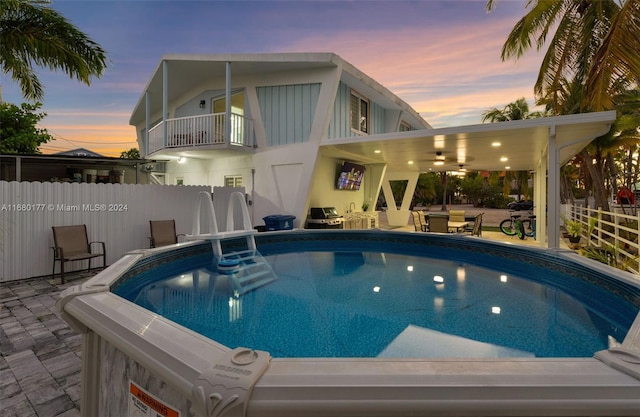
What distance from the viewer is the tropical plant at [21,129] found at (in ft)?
62.7

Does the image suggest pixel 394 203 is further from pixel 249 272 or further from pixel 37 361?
pixel 37 361

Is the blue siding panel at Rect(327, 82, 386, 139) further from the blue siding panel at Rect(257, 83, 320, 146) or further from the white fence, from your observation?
the white fence

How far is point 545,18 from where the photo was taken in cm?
995

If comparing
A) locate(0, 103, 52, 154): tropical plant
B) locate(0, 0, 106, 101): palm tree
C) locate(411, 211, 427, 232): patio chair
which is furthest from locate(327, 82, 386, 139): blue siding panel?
locate(0, 103, 52, 154): tropical plant

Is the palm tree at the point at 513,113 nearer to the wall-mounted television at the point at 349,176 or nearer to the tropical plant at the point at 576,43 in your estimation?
the tropical plant at the point at 576,43

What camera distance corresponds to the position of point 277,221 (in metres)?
10.4

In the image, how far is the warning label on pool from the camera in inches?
53.3

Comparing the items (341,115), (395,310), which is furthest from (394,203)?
(395,310)

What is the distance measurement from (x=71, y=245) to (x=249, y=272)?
3.80m

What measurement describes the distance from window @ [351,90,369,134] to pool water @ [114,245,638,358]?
7.53 metres

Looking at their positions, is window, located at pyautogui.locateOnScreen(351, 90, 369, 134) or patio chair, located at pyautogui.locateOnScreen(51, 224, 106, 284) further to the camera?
window, located at pyautogui.locateOnScreen(351, 90, 369, 134)

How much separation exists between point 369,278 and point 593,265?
3.52 metres

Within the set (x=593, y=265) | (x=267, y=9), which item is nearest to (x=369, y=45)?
(x=267, y=9)

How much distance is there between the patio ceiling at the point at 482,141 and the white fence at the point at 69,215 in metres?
5.47
